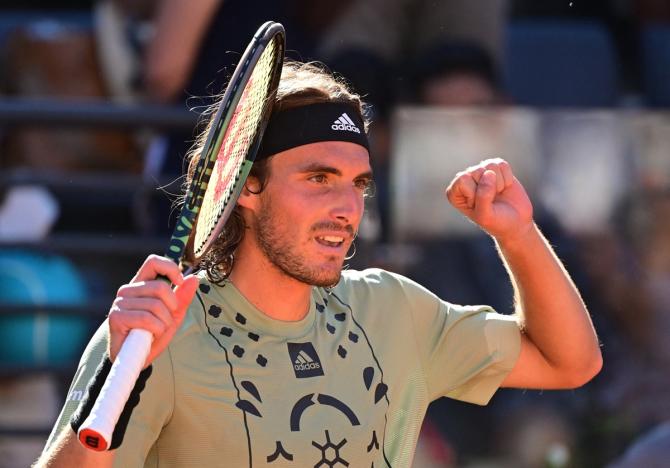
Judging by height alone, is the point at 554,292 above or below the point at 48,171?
above

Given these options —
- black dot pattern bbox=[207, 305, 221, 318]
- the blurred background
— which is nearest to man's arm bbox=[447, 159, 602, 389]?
black dot pattern bbox=[207, 305, 221, 318]

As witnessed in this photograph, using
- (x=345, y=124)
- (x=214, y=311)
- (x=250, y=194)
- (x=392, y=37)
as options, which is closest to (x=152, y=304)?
(x=214, y=311)

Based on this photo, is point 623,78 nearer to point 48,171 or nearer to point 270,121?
point 48,171

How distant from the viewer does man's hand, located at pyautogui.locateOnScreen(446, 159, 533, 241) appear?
3188 millimetres

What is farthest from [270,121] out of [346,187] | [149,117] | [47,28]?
[47,28]

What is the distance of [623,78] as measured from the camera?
262 inches

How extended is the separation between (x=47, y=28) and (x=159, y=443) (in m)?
3.56

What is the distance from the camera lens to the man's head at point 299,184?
10.2 feet

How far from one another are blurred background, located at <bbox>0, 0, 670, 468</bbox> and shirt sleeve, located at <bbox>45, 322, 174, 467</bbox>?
2.11 m

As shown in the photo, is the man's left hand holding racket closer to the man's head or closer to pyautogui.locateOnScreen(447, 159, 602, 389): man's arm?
the man's head

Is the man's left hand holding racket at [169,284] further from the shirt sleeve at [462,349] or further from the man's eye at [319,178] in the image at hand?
the shirt sleeve at [462,349]

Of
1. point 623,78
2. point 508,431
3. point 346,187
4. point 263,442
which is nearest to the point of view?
point 263,442

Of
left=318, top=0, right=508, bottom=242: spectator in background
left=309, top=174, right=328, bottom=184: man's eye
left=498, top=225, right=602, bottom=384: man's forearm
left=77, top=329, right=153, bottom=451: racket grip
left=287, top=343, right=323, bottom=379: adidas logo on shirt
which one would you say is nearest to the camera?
left=77, top=329, right=153, bottom=451: racket grip

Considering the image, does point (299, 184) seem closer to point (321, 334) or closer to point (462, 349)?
point (321, 334)
